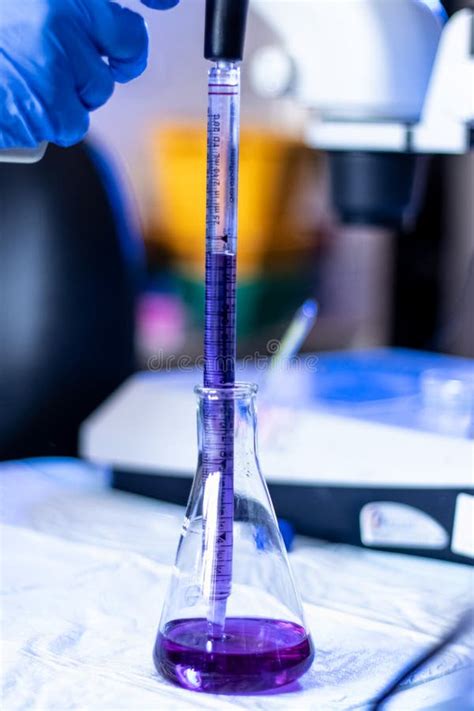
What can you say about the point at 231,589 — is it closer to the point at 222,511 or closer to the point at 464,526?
the point at 222,511

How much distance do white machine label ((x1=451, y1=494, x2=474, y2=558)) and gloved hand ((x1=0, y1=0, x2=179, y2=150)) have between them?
0.40m

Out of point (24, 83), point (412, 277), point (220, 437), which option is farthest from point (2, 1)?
point (412, 277)

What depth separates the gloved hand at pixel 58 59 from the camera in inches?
26.7

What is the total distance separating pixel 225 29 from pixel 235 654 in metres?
0.33

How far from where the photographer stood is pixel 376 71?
0.85 metres

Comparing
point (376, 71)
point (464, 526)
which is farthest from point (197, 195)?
point (464, 526)

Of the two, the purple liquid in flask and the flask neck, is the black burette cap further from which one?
the flask neck

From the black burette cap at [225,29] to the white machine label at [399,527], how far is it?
16.0 inches

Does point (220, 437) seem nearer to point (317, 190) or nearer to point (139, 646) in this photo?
point (139, 646)

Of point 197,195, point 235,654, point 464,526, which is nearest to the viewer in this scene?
point 235,654

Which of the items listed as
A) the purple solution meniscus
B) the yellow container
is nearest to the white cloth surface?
the purple solution meniscus

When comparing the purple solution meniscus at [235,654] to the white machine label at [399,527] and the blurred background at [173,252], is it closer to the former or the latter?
the white machine label at [399,527]

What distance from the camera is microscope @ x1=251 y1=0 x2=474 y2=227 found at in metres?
0.83

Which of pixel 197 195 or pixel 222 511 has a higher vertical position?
pixel 197 195
